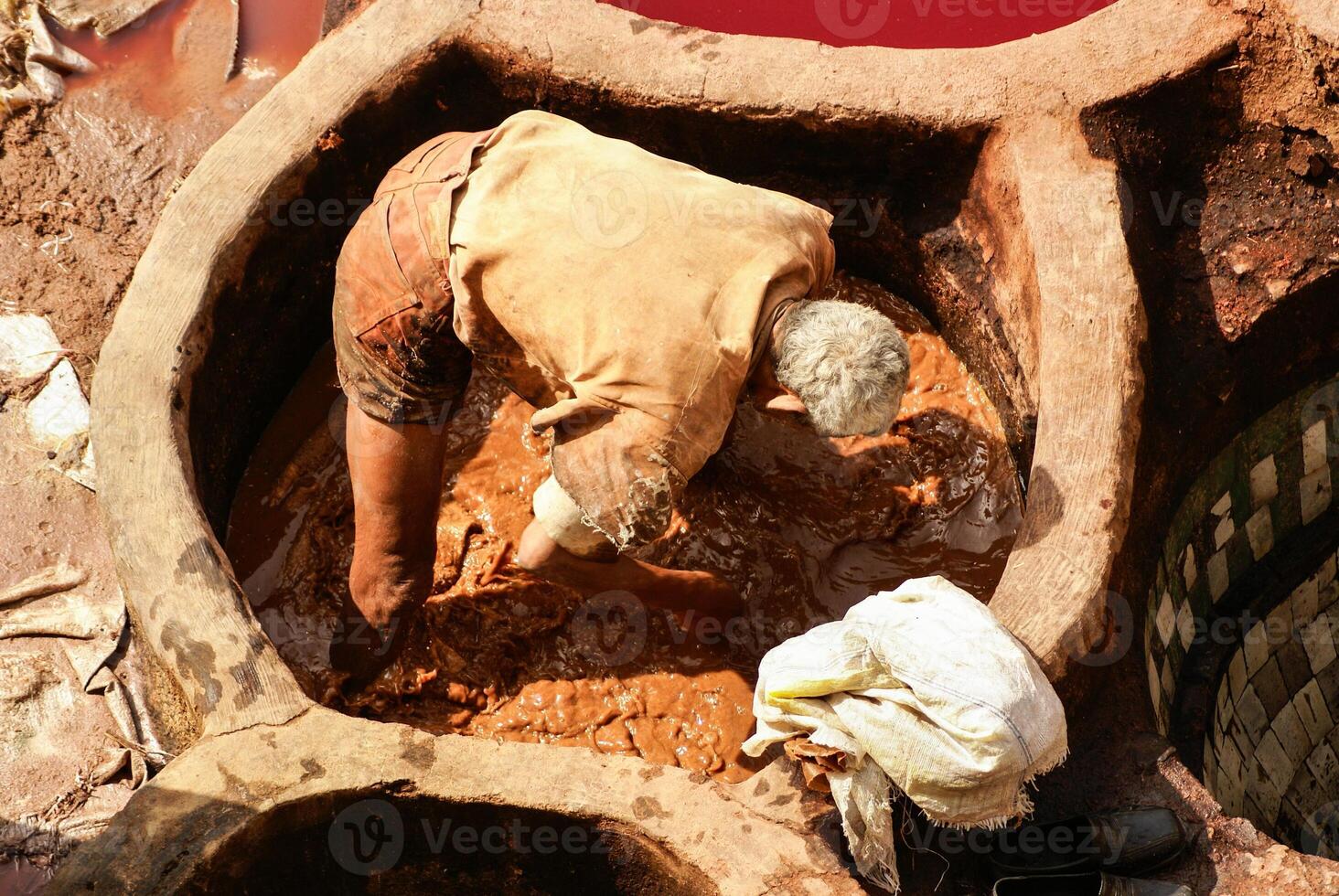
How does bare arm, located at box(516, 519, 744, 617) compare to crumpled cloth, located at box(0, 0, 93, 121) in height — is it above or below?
below

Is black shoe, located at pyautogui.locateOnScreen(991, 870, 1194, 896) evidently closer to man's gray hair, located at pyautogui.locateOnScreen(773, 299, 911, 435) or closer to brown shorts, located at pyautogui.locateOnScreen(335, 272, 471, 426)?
man's gray hair, located at pyautogui.locateOnScreen(773, 299, 911, 435)

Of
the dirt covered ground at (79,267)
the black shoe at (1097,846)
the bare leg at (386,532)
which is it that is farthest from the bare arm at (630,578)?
the dirt covered ground at (79,267)

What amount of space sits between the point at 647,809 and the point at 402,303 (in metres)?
1.27

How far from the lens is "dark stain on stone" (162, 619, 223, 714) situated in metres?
2.72

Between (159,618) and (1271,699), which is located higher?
(159,618)

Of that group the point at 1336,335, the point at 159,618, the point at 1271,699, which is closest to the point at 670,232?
the point at 159,618

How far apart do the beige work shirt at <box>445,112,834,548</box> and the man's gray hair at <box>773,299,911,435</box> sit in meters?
0.08

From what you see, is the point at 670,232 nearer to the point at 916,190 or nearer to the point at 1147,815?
the point at 916,190

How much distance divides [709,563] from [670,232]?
1183 millimetres

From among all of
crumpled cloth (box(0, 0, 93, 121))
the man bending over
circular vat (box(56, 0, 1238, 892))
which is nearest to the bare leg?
the man bending over

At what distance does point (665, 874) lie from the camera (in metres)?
2.66

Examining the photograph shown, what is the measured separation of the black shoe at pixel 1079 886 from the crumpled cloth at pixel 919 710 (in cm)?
23

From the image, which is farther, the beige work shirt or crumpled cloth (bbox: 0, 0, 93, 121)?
crumpled cloth (bbox: 0, 0, 93, 121)

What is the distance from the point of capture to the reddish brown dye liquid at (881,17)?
185 inches
